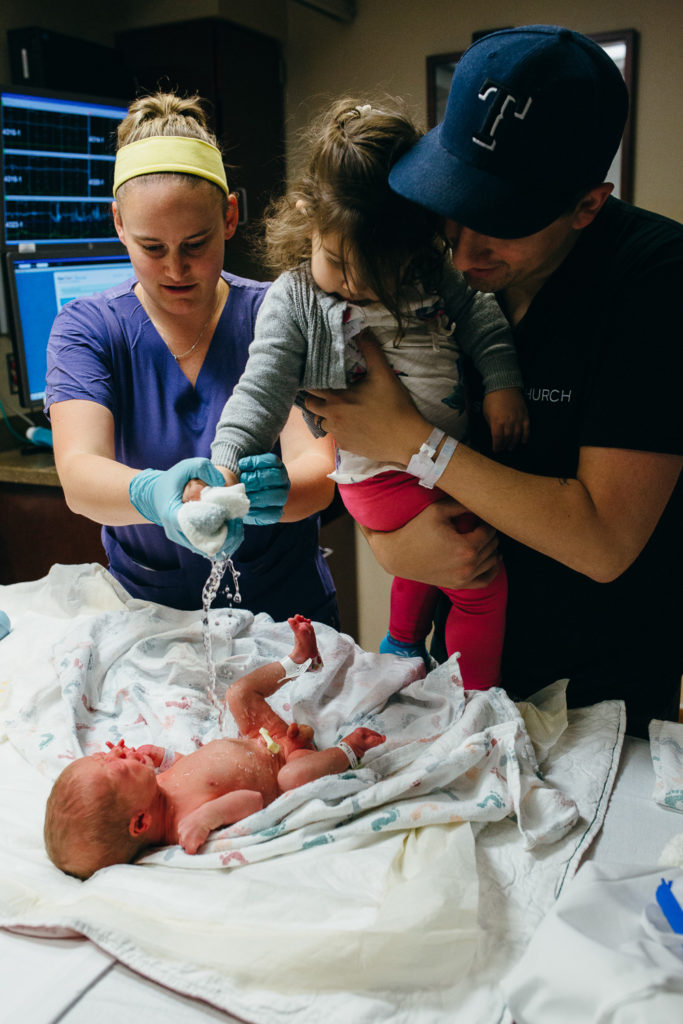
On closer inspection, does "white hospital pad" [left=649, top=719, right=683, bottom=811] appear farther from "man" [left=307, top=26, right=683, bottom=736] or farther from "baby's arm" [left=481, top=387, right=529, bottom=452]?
"baby's arm" [left=481, top=387, right=529, bottom=452]

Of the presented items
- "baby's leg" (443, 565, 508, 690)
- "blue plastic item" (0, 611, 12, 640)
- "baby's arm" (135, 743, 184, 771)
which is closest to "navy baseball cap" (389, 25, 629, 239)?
"baby's leg" (443, 565, 508, 690)

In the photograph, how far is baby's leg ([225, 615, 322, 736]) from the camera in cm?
143

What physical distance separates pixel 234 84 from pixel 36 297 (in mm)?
1098

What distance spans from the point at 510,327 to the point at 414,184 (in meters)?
0.31

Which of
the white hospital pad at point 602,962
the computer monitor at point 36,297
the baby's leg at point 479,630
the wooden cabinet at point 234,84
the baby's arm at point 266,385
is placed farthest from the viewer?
the wooden cabinet at point 234,84

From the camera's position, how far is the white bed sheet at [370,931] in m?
0.92

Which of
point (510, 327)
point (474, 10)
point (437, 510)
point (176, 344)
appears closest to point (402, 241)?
point (510, 327)

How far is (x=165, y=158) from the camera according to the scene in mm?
1495

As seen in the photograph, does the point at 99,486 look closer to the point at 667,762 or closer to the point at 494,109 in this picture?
the point at 494,109

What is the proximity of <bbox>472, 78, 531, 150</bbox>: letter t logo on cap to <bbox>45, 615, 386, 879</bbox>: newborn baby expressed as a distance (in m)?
0.85

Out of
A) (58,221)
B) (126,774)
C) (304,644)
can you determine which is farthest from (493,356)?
(58,221)

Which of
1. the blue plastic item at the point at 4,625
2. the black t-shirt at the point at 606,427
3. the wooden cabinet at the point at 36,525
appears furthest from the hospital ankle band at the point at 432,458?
the wooden cabinet at the point at 36,525

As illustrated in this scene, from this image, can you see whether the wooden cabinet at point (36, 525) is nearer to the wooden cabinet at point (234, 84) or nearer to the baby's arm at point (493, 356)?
the wooden cabinet at point (234, 84)

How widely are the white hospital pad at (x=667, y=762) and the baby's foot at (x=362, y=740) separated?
41cm
